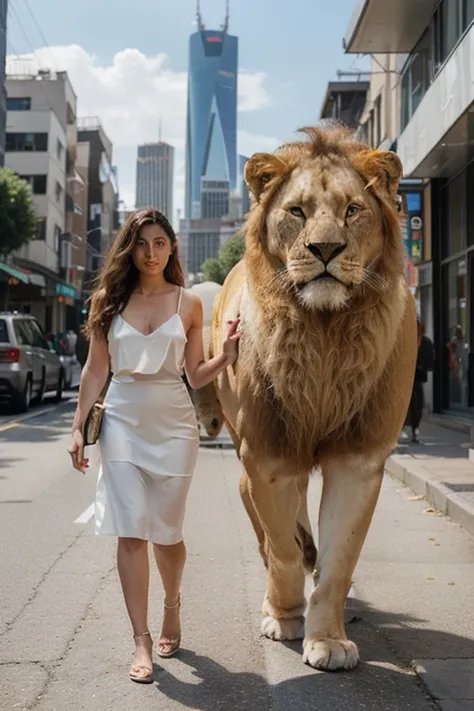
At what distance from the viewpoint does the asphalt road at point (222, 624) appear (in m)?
3.78

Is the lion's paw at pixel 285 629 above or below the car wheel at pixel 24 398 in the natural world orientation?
below

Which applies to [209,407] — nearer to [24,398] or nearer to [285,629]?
[285,629]

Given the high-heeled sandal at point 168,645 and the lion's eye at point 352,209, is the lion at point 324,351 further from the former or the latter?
the high-heeled sandal at point 168,645

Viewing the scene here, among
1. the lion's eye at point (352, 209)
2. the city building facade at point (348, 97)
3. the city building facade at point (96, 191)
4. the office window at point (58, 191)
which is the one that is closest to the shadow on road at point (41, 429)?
the lion's eye at point (352, 209)

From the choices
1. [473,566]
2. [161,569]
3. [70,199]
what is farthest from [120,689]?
[70,199]

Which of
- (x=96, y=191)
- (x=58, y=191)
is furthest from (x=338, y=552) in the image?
(x=96, y=191)

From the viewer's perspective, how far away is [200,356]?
432 cm

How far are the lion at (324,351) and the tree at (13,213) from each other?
33.5m

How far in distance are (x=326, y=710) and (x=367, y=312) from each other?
159cm

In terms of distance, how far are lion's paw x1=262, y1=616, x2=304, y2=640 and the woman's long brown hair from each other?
63.4 inches

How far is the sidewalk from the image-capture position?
810 cm

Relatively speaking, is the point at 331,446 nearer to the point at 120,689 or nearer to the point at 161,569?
the point at 161,569

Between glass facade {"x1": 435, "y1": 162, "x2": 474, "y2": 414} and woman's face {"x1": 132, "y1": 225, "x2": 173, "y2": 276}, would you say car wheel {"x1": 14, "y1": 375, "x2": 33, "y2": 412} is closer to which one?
glass facade {"x1": 435, "y1": 162, "x2": 474, "y2": 414}

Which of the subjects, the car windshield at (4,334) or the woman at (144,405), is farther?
the car windshield at (4,334)
